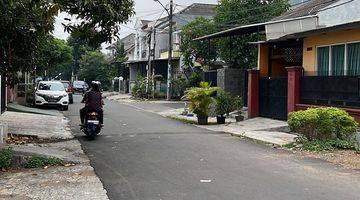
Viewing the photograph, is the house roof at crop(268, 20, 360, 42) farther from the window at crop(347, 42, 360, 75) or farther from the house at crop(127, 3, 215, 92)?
the house at crop(127, 3, 215, 92)

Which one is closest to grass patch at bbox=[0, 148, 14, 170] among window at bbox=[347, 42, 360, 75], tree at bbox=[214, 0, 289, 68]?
window at bbox=[347, 42, 360, 75]

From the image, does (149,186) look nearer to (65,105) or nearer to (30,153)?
(30,153)

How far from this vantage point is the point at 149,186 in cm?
825

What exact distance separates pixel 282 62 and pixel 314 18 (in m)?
5.78

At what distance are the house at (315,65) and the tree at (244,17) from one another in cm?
1044

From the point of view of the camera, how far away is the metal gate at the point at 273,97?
67.8 ft

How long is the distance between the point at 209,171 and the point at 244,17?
27.7 m

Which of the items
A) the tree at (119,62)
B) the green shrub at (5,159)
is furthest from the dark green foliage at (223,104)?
the tree at (119,62)

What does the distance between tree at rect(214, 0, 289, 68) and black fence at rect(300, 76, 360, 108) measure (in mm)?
15526

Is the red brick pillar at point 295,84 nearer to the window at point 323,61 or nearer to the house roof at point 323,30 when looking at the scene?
the window at point 323,61

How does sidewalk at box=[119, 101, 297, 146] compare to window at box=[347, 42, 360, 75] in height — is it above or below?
below

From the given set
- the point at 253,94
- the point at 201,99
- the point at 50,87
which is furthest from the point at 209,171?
the point at 50,87

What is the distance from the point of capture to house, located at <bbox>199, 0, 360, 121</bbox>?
1678 centimetres

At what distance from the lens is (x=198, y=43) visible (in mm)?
40781
